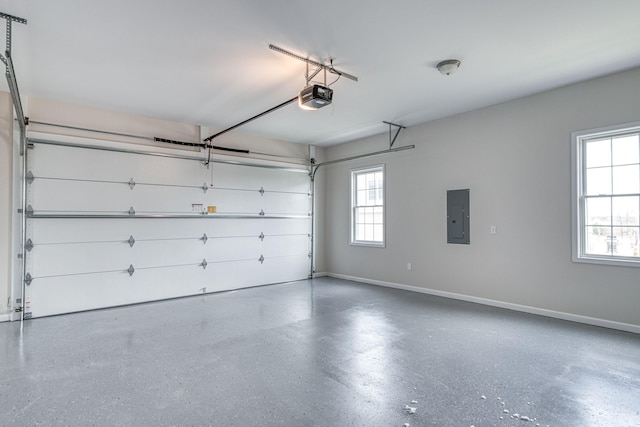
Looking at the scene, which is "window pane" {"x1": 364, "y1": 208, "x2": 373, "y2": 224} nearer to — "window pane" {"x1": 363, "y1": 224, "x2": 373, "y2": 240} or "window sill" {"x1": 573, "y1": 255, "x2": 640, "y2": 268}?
"window pane" {"x1": 363, "y1": 224, "x2": 373, "y2": 240}

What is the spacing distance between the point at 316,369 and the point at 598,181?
13.0 ft

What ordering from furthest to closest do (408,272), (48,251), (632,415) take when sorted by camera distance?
(408,272)
(48,251)
(632,415)

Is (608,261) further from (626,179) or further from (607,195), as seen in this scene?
(626,179)

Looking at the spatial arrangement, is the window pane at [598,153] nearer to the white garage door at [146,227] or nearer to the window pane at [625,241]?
the window pane at [625,241]

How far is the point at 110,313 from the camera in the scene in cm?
476

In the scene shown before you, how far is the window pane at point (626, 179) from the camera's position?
12.9ft

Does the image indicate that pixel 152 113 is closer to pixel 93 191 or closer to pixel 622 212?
pixel 93 191

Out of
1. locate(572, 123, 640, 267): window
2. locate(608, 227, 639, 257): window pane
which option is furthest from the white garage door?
locate(608, 227, 639, 257): window pane

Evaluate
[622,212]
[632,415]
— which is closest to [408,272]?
[622,212]

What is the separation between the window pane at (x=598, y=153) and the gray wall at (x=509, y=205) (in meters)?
0.22

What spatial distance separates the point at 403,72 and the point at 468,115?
1969 mm

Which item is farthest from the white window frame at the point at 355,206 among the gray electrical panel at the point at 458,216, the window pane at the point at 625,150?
the window pane at the point at 625,150

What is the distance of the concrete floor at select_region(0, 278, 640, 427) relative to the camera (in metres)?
2.31

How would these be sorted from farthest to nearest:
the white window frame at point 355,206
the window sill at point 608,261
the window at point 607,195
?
the white window frame at point 355,206 → the window at point 607,195 → the window sill at point 608,261
